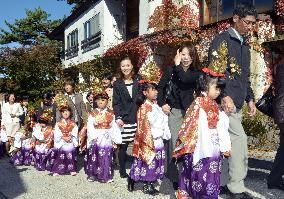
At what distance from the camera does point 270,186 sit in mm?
5824

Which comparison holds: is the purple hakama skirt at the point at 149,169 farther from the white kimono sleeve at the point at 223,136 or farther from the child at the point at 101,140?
the white kimono sleeve at the point at 223,136

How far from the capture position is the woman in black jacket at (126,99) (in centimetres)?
682

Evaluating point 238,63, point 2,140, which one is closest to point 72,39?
point 2,140

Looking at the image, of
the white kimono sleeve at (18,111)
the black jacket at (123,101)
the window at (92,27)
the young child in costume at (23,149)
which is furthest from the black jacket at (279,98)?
the window at (92,27)

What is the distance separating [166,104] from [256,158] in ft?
13.9

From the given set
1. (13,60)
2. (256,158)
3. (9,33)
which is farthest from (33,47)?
(256,158)

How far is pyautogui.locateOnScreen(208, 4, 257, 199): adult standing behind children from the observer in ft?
15.8

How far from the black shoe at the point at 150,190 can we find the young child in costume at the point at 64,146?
93.1 inches

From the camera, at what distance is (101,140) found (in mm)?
7113

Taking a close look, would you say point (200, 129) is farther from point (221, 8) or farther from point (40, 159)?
point (221, 8)

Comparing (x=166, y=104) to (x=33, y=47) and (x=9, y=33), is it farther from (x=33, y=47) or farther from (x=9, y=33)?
(x=9, y=33)

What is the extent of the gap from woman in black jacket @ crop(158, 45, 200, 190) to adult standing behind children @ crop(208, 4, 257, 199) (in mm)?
469

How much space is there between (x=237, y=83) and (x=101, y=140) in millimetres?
2990

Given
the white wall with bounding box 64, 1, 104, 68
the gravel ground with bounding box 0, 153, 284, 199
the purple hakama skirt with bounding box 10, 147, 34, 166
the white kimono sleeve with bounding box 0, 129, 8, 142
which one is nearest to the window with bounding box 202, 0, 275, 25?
the gravel ground with bounding box 0, 153, 284, 199
